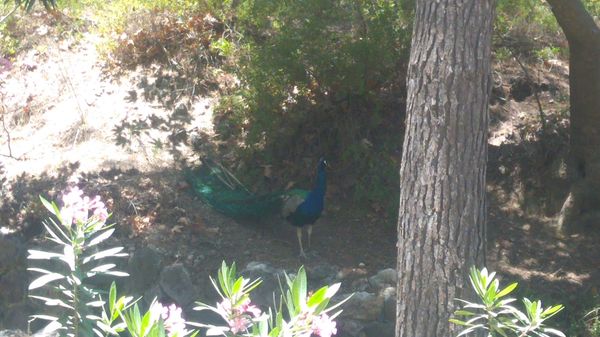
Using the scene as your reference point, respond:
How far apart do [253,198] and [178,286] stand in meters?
1.34

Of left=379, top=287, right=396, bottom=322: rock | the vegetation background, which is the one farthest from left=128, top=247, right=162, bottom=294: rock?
left=379, top=287, right=396, bottom=322: rock

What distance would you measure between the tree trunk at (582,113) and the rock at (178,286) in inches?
155

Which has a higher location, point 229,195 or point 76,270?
point 229,195

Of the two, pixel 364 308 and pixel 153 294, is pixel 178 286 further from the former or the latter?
pixel 364 308

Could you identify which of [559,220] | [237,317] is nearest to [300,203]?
[559,220]

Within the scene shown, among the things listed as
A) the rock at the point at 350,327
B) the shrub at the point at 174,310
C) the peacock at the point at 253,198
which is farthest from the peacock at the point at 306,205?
the shrub at the point at 174,310

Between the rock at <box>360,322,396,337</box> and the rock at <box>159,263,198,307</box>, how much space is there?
1590 millimetres

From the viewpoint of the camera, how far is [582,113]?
844cm

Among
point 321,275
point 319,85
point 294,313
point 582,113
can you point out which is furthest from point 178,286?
point 294,313

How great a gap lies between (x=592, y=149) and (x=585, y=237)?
0.92 m

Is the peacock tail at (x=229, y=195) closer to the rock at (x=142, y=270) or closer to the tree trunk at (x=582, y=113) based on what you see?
the rock at (x=142, y=270)

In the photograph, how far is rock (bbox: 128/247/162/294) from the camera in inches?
303

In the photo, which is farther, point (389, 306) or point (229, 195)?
point (229, 195)

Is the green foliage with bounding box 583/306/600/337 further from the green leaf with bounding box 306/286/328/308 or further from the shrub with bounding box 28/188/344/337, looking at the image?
the green leaf with bounding box 306/286/328/308
